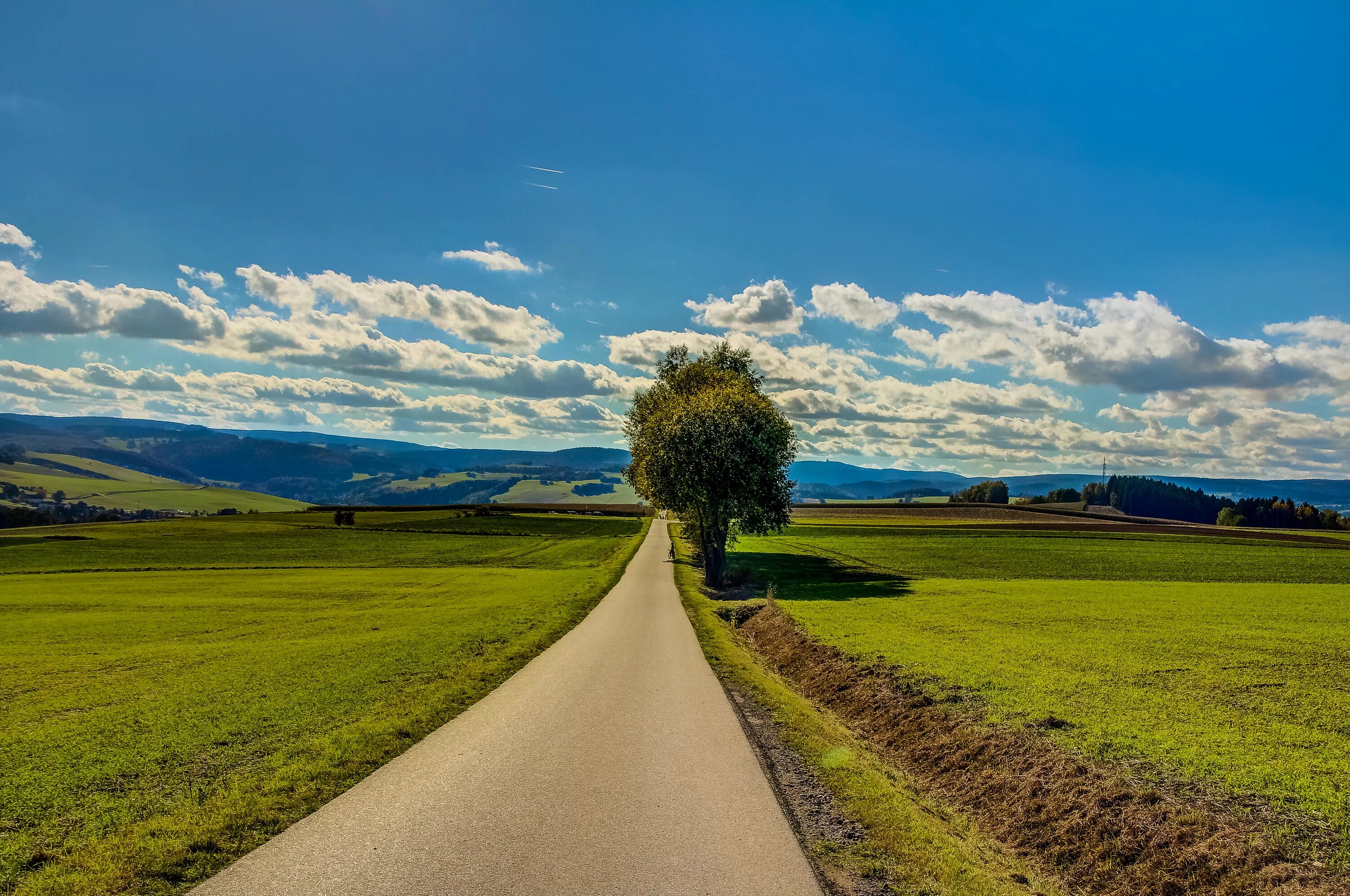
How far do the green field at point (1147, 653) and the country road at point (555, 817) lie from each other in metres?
7.28

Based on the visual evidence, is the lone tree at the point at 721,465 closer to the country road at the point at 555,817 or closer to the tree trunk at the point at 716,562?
the tree trunk at the point at 716,562

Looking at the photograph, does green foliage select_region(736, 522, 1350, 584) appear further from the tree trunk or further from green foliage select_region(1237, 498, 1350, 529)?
green foliage select_region(1237, 498, 1350, 529)

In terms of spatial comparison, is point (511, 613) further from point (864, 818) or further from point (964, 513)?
point (964, 513)

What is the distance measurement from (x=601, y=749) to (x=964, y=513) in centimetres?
14343

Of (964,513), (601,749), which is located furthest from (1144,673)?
(964,513)

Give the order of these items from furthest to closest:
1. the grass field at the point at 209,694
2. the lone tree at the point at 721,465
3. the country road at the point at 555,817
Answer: the lone tree at the point at 721,465, the grass field at the point at 209,694, the country road at the point at 555,817

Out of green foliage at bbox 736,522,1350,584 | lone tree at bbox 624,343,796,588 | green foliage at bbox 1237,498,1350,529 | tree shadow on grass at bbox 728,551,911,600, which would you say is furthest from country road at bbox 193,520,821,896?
green foliage at bbox 1237,498,1350,529

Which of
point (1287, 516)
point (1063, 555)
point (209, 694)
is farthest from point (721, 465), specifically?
point (1287, 516)

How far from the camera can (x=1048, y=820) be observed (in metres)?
12.0

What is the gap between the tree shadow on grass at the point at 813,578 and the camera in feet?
146

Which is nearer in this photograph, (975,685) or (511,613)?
(975,685)

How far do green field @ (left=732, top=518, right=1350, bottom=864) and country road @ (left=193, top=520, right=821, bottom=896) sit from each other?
7.28 metres

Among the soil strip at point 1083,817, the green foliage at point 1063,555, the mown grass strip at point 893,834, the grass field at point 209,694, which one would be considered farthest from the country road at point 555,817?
the green foliage at point 1063,555

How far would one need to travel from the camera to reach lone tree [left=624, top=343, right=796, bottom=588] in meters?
52.5
